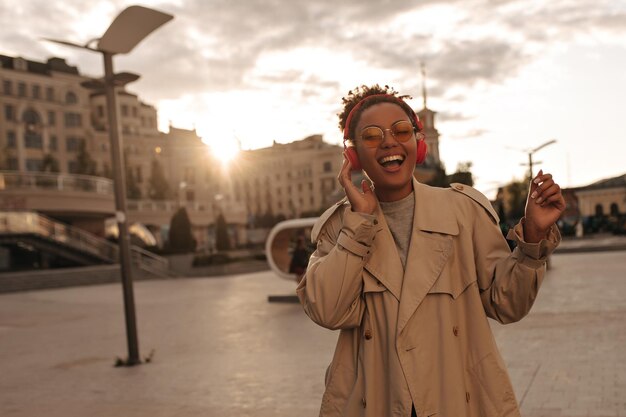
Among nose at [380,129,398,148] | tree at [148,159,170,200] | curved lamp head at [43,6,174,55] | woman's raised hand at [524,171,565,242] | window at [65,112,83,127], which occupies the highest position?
window at [65,112,83,127]

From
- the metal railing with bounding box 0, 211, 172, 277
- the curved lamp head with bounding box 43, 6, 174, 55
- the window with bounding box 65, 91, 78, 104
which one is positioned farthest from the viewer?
the window with bounding box 65, 91, 78, 104

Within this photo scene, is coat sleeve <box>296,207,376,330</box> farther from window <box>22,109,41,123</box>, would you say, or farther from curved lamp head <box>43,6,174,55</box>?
window <box>22,109,41,123</box>

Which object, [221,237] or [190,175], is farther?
[190,175]

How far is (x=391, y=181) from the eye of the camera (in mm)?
2518

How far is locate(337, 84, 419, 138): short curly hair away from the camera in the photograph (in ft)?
8.67

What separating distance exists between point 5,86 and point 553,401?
7745cm

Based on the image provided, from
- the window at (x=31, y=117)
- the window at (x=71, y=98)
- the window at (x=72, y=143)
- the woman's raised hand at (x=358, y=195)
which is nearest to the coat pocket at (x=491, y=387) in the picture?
the woman's raised hand at (x=358, y=195)

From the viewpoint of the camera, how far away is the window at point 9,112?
73.2m

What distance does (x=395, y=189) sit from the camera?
8.48ft

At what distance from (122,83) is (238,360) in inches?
167

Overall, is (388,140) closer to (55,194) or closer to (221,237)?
(221,237)

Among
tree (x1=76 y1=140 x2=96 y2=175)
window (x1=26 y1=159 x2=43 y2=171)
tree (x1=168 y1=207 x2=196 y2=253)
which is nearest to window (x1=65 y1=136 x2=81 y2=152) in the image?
window (x1=26 y1=159 x2=43 y2=171)

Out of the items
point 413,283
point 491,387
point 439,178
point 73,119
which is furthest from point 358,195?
point 73,119

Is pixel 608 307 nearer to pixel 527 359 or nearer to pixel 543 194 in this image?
pixel 527 359
